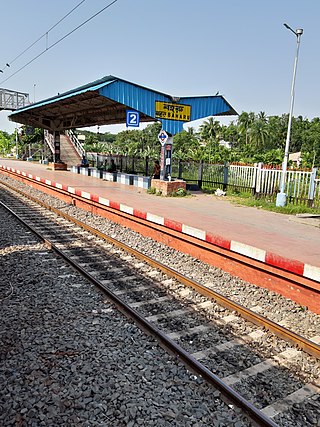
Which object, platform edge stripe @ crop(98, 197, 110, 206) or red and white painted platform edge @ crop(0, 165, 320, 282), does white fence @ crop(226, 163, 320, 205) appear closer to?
red and white painted platform edge @ crop(0, 165, 320, 282)

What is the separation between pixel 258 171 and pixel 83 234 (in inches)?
359

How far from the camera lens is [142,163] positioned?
2188 cm

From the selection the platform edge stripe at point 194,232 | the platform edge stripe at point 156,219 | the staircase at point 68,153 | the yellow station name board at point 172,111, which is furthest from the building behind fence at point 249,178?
the staircase at point 68,153

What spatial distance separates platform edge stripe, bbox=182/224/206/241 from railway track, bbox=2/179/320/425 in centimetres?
115

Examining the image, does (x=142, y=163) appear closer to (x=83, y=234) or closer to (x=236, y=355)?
(x=83, y=234)

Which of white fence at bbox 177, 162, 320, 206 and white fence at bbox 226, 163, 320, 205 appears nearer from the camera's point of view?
white fence at bbox 226, 163, 320, 205

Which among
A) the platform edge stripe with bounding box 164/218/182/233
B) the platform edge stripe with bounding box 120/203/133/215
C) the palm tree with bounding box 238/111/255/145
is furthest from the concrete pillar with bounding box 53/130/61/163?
the palm tree with bounding box 238/111/255/145

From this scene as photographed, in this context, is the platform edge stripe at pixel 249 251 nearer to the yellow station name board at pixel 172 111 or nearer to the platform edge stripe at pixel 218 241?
the platform edge stripe at pixel 218 241

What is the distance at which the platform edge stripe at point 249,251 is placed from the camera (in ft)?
19.1

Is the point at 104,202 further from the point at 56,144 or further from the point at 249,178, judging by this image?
the point at 56,144

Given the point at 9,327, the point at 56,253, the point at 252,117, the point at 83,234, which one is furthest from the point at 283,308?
the point at 252,117

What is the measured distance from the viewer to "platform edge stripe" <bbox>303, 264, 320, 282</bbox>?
496cm

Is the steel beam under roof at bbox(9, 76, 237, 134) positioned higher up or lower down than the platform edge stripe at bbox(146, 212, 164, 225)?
higher up

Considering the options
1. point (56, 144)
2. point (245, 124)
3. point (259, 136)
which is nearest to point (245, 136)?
point (245, 124)
